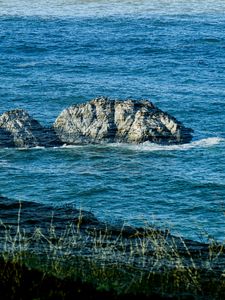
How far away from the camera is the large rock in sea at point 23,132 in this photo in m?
73.7

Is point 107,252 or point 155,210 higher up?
point 107,252

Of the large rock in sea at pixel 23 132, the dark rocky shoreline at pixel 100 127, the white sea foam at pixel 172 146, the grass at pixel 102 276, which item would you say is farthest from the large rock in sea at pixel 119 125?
the grass at pixel 102 276

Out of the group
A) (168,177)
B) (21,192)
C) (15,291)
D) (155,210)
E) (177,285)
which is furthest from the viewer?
(168,177)

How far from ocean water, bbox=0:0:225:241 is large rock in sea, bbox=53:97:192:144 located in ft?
4.10

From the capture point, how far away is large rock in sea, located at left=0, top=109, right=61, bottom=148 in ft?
242

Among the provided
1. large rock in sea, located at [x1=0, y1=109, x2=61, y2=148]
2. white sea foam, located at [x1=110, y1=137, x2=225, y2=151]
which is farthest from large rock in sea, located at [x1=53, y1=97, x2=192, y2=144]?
large rock in sea, located at [x1=0, y1=109, x2=61, y2=148]

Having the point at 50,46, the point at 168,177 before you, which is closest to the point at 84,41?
the point at 50,46

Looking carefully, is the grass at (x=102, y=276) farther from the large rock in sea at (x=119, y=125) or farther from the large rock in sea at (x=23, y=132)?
the large rock in sea at (x=119, y=125)

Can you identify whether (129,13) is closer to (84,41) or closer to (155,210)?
(84,41)

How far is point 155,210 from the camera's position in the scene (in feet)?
186

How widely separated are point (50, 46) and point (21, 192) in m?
64.8

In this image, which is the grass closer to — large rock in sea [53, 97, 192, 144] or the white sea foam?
the white sea foam

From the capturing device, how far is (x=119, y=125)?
75250 millimetres

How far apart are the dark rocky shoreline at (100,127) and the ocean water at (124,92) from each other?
1301mm
